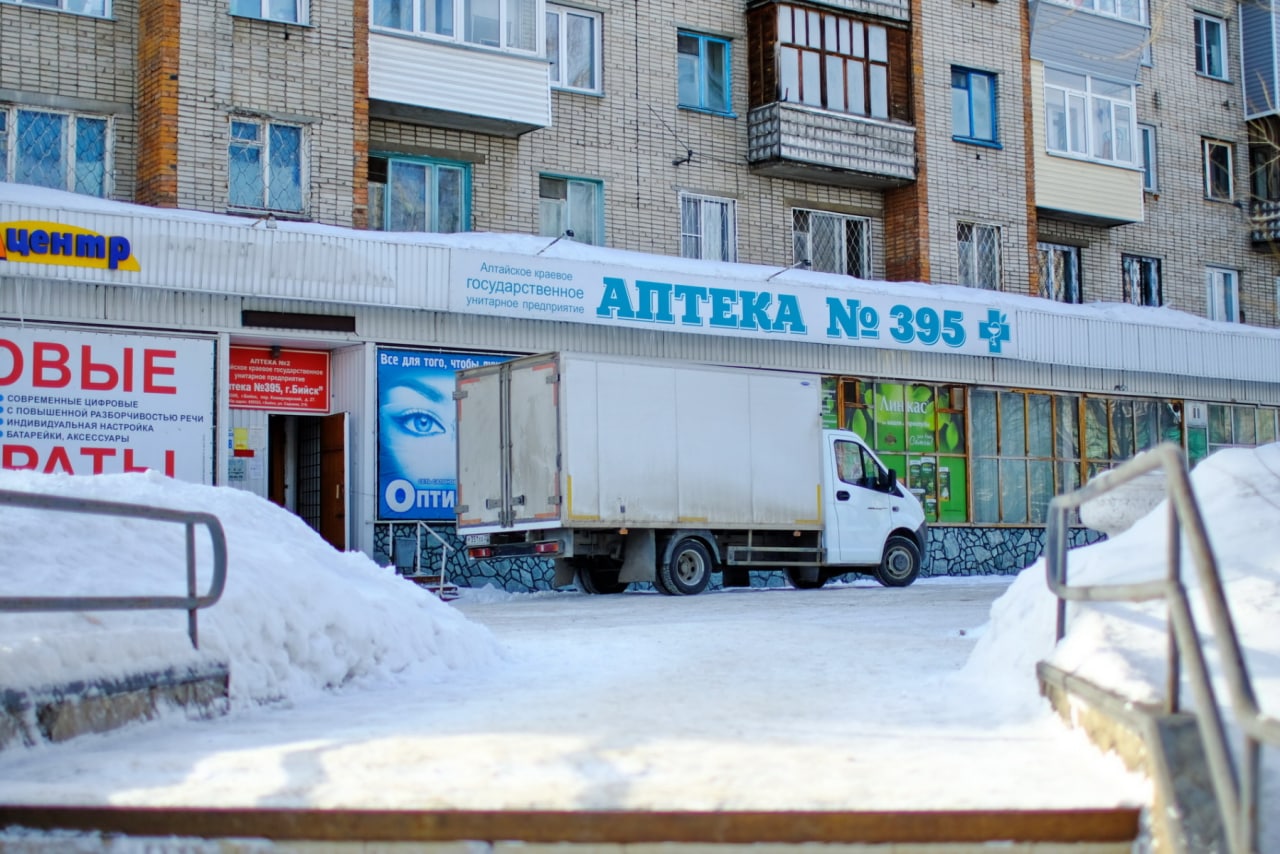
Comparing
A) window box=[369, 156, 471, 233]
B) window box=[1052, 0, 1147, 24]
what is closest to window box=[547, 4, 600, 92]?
window box=[369, 156, 471, 233]

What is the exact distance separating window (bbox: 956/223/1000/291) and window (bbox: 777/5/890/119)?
300 centimetres

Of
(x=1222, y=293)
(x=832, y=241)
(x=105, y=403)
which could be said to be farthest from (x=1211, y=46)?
(x=105, y=403)

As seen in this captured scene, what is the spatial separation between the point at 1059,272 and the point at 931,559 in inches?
318

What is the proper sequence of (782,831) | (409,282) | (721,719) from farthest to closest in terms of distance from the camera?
(409,282) → (721,719) → (782,831)

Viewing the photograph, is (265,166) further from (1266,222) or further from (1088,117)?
(1266,222)

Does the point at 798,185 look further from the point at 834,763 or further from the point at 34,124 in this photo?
the point at 834,763

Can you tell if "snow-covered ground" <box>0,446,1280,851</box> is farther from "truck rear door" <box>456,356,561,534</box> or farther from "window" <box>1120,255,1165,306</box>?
"window" <box>1120,255,1165,306</box>

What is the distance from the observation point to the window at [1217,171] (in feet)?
113

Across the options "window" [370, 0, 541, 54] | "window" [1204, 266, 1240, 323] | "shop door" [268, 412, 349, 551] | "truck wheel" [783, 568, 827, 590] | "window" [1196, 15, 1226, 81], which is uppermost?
"window" [1196, 15, 1226, 81]

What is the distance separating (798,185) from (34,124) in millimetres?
12912

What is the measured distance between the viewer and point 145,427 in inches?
781

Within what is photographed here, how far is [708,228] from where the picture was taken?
26531 mm

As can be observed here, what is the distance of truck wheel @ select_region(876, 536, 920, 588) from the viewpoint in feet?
72.7

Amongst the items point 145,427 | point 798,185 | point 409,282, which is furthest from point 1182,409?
point 145,427
